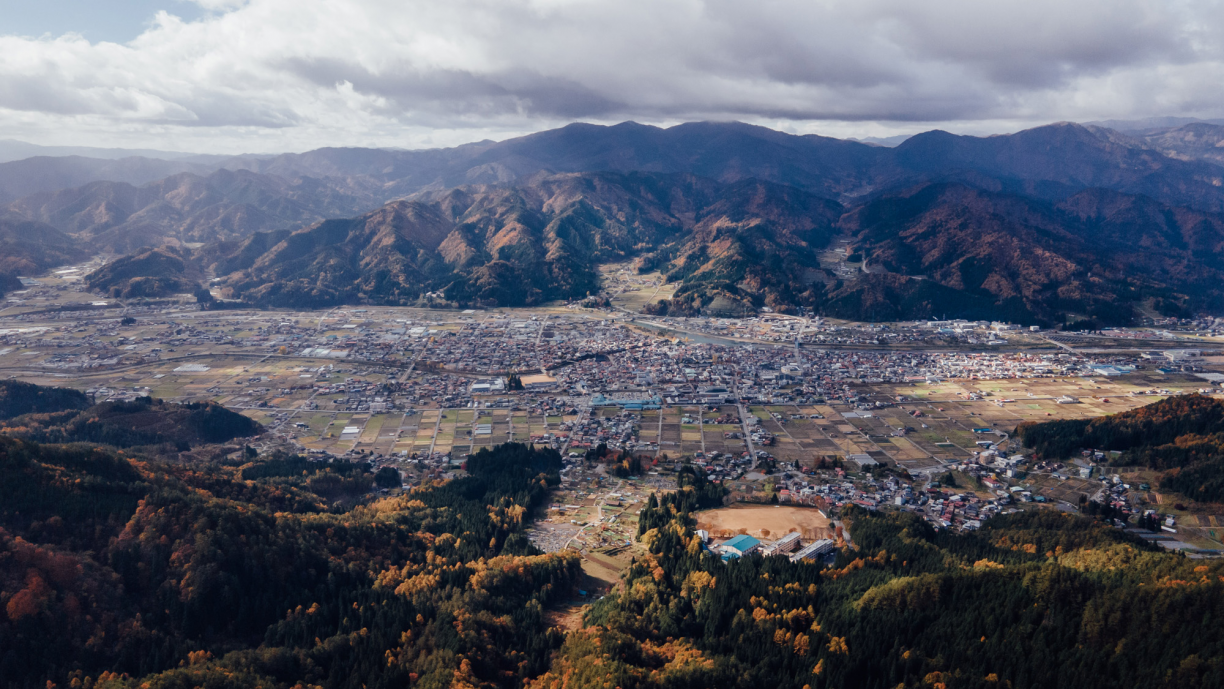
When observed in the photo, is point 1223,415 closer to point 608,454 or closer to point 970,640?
point 970,640

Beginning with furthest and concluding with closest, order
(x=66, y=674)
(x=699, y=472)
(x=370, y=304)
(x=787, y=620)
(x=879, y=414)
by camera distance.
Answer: (x=370, y=304), (x=879, y=414), (x=699, y=472), (x=787, y=620), (x=66, y=674)

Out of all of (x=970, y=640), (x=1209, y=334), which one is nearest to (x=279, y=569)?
(x=970, y=640)

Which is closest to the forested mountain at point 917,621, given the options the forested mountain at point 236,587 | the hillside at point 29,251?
the forested mountain at point 236,587

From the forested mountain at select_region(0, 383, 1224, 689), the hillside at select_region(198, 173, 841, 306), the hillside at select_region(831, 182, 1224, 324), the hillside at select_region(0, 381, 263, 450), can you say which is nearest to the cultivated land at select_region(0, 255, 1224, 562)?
the hillside at select_region(0, 381, 263, 450)

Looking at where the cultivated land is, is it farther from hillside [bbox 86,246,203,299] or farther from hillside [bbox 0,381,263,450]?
hillside [bbox 86,246,203,299]

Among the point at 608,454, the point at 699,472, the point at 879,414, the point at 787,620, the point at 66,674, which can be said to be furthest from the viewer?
the point at 879,414

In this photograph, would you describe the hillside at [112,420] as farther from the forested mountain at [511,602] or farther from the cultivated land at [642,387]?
the forested mountain at [511,602]

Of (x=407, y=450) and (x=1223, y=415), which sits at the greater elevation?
(x=1223, y=415)

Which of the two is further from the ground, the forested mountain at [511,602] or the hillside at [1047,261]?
the hillside at [1047,261]
